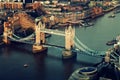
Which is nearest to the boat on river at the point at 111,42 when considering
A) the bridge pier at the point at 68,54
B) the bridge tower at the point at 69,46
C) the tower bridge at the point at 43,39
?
the tower bridge at the point at 43,39

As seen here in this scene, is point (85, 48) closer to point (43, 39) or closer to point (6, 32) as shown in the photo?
point (43, 39)

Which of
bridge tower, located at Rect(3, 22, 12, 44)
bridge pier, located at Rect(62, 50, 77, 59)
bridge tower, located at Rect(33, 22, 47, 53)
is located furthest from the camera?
bridge tower, located at Rect(3, 22, 12, 44)

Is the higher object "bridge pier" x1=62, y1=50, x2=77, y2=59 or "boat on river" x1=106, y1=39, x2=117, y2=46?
"boat on river" x1=106, y1=39, x2=117, y2=46

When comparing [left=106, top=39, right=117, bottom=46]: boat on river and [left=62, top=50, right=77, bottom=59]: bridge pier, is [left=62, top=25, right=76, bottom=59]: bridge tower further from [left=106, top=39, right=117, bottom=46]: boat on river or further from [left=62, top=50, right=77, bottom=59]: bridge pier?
[left=106, top=39, right=117, bottom=46]: boat on river

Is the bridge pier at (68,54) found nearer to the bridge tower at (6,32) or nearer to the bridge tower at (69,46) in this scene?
the bridge tower at (69,46)

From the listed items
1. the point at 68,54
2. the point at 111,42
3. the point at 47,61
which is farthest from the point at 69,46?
the point at 111,42

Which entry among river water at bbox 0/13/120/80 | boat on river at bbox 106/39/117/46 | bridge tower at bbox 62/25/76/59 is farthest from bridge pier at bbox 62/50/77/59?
boat on river at bbox 106/39/117/46
